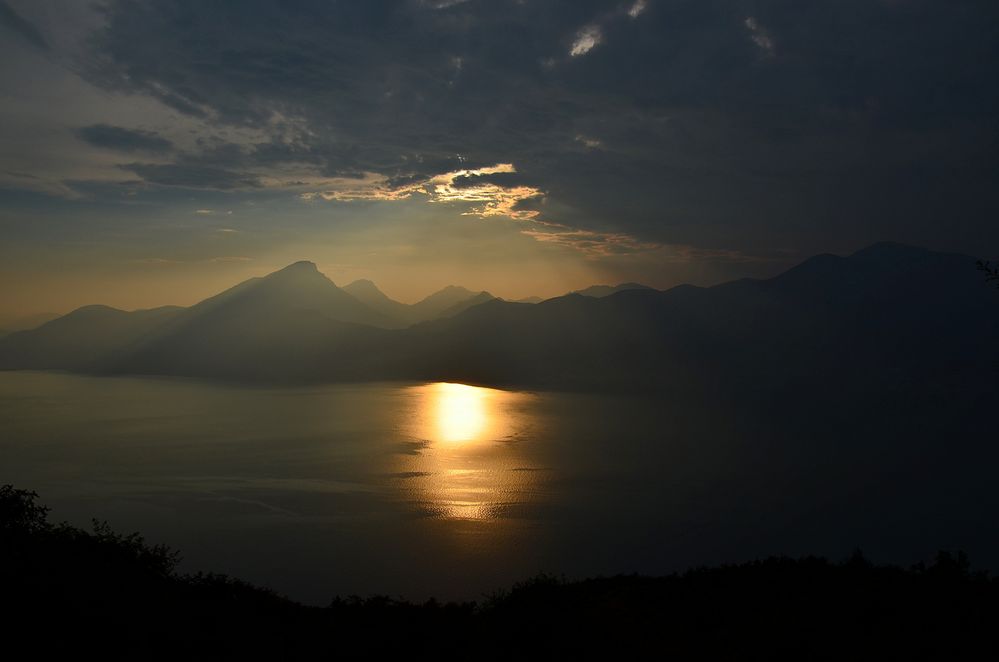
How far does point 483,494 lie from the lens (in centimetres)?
8194

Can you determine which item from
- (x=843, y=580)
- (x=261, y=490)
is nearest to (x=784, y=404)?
(x=261, y=490)

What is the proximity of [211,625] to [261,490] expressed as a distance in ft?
240

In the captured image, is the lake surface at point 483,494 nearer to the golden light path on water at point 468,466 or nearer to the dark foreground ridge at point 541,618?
the golden light path on water at point 468,466

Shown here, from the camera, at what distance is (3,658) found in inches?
527

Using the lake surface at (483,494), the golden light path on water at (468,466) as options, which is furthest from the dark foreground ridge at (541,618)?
the golden light path on water at (468,466)

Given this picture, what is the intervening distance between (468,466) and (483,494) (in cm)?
1950

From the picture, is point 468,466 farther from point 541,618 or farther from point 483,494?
point 541,618

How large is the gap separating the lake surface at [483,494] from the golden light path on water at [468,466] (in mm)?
548

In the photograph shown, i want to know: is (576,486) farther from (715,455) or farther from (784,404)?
(784,404)

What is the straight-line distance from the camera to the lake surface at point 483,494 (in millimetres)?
57062

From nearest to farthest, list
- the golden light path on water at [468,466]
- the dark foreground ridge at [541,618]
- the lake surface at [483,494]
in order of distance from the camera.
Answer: the dark foreground ridge at [541,618]
the lake surface at [483,494]
the golden light path on water at [468,466]

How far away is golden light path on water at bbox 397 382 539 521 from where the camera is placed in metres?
76.4

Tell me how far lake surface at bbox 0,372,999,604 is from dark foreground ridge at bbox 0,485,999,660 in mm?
28095

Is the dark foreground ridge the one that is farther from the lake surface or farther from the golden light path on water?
the golden light path on water
